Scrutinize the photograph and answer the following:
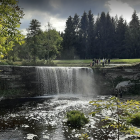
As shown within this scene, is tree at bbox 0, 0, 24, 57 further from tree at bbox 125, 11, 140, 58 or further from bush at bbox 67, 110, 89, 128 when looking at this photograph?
tree at bbox 125, 11, 140, 58

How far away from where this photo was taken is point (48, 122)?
42.9 ft

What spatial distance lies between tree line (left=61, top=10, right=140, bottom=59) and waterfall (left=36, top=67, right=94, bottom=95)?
112 feet

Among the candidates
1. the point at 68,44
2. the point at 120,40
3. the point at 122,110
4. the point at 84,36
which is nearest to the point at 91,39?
the point at 84,36

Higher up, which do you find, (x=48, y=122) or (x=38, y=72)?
(x=38, y=72)

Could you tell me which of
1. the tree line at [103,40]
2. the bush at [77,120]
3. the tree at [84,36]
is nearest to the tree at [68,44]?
the tree line at [103,40]

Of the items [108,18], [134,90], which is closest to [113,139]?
[134,90]

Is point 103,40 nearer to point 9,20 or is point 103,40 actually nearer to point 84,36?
point 84,36

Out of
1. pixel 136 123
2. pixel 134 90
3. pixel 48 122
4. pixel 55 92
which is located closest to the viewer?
pixel 136 123

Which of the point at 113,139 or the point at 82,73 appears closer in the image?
the point at 113,139

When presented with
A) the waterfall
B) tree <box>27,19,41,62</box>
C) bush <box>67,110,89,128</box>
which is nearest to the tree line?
tree <box>27,19,41,62</box>

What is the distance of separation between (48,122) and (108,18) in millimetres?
63138

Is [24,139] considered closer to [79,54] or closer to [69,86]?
[69,86]

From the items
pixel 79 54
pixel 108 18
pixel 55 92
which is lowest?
pixel 55 92

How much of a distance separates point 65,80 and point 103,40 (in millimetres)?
42291
